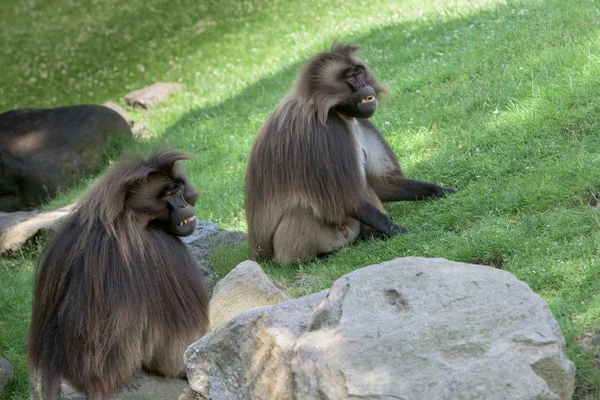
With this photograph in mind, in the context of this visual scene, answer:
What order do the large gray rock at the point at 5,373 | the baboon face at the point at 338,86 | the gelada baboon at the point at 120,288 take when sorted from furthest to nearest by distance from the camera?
the baboon face at the point at 338,86
the large gray rock at the point at 5,373
the gelada baboon at the point at 120,288

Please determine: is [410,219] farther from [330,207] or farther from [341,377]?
[341,377]

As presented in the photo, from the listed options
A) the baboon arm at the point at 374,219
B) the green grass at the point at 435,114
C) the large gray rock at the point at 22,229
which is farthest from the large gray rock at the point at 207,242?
the large gray rock at the point at 22,229

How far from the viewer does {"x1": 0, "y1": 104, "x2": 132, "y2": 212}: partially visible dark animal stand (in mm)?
11141

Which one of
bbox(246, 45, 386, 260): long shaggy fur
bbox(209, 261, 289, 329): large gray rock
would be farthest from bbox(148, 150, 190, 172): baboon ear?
bbox(246, 45, 386, 260): long shaggy fur

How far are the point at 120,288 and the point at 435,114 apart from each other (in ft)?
13.8

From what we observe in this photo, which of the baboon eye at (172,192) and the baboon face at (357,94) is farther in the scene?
the baboon face at (357,94)

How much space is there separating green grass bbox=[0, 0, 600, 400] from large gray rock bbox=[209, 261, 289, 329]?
346mm

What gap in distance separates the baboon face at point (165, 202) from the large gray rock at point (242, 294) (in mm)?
720

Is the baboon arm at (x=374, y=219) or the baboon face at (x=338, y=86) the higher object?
the baboon face at (x=338, y=86)

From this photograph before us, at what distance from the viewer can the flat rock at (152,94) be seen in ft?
43.8

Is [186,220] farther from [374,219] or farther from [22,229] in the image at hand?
[22,229]

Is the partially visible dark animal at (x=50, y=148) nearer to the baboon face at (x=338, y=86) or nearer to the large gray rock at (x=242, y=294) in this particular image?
the baboon face at (x=338, y=86)

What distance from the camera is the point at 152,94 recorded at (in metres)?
13.5

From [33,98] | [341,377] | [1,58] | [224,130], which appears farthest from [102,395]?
[1,58]
